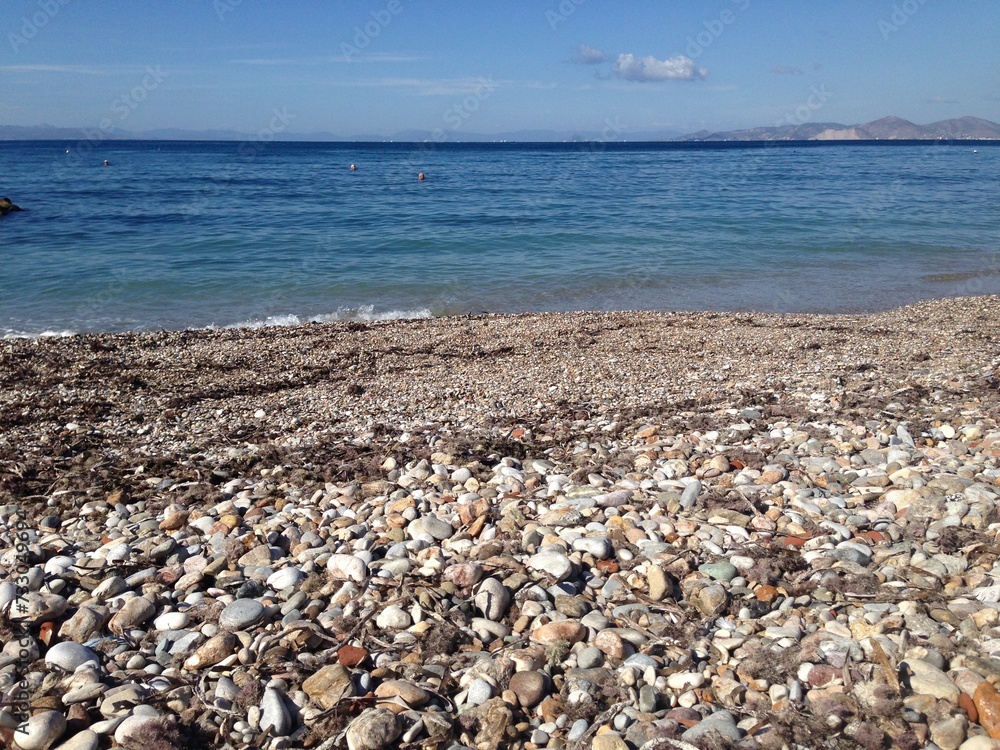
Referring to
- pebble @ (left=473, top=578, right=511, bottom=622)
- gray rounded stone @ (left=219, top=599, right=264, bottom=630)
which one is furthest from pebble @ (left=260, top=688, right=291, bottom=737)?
pebble @ (left=473, top=578, right=511, bottom=622)

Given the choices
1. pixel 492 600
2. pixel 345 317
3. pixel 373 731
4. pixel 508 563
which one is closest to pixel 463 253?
pixel 345 317

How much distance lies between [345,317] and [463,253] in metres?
7.14

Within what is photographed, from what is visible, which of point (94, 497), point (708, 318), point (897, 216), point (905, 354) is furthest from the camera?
point (897, 216)

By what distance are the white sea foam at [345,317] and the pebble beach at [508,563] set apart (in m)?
5.84

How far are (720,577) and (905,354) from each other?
22.8 ft

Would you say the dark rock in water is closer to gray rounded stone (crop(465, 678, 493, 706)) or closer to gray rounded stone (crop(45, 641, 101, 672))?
gray rounded stone (crop(45, 641, 101, 672))

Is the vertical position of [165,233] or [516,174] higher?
[516,174]

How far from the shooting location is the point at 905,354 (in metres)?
9.23

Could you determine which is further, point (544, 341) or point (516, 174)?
point (516, 174)

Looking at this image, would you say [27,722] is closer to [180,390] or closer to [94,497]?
[94,497]

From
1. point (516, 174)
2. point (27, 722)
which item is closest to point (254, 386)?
point (27, 722)

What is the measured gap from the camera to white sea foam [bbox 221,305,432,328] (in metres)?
13.9

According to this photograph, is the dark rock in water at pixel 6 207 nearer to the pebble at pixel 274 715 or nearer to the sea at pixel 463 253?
the sea at pixel 463 253

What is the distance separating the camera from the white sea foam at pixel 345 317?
45.7 feet
